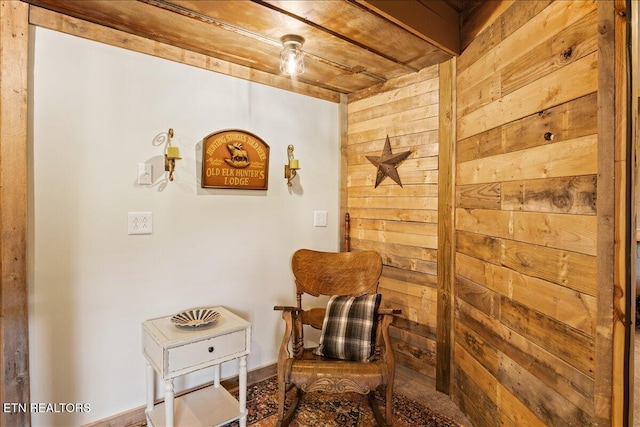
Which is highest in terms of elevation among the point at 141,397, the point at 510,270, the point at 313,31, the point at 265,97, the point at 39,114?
the point at 313,31

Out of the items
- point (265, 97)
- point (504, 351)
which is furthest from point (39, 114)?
point (504, 351)

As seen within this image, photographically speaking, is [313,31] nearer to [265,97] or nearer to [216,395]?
[265,97]

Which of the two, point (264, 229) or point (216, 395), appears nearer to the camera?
point (216, 395)

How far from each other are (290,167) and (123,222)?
1085 mm

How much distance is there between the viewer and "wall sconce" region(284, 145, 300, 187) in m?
2.30

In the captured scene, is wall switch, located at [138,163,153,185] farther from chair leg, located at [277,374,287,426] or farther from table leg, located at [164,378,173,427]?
chair leg, located at [277,374,287,426]

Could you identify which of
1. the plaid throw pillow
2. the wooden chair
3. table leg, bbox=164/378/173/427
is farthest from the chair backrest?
table leg, bbox=164/378/173/427

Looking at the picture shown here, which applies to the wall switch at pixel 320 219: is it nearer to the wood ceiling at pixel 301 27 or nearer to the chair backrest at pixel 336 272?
the chair backrest at pixel 336 272

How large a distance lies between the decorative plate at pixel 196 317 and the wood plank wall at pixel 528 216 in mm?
1421

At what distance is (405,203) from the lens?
229 cm

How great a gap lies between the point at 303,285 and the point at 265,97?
1318 millimetres

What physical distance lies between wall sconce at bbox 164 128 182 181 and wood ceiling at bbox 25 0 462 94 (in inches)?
22.2

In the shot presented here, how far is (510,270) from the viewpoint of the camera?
4.90 ft

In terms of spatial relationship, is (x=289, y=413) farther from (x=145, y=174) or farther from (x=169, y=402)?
(x=145, y=174)
